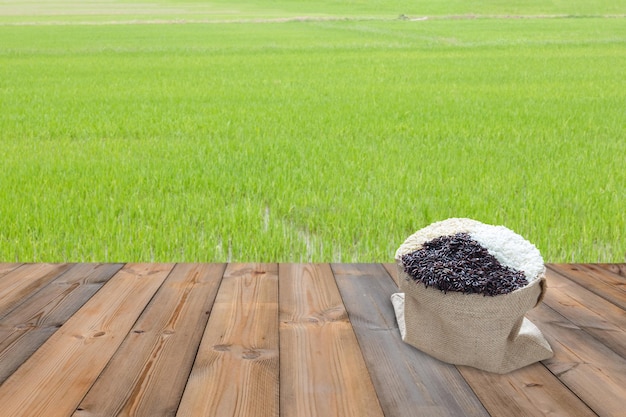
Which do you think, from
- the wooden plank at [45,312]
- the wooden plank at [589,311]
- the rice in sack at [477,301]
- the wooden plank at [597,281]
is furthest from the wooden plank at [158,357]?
the wooden plank at [597,281]

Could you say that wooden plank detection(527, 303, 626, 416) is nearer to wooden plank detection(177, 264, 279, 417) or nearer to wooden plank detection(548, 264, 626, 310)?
wooden plank detection(548, 264, 626, 310)

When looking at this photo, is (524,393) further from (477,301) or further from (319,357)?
(319,357)

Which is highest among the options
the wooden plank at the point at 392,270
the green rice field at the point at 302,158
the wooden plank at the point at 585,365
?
the wooden plank at the point at 585,365

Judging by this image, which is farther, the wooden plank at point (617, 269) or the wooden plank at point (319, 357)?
the wooden plank at point (617, 269)

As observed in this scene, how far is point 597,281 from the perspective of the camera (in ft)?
11.5

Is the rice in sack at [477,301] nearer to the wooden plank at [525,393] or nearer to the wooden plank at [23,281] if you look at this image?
the wooden plank at [525,393]

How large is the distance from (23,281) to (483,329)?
2.17 metres

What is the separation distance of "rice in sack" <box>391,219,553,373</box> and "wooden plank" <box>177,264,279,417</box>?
1.86 feet

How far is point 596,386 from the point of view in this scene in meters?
2.35

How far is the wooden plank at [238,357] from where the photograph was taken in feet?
7.11

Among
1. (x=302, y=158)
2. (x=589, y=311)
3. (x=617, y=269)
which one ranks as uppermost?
(x=589, y=311)

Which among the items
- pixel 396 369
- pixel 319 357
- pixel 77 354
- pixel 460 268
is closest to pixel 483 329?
pixel 460 268

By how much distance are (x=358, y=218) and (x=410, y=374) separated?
2.25 meters

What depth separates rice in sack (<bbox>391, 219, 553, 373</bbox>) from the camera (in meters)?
2.47
